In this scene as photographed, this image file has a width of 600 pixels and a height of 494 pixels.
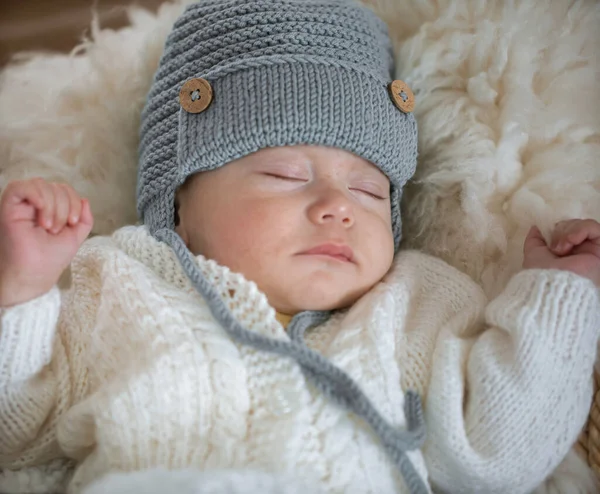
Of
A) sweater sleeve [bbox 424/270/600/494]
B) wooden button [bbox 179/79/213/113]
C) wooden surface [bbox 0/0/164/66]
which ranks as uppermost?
wooden surface [bbox 0/0/164/66]

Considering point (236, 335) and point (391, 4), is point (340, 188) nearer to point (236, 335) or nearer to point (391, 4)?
point (236, 335)

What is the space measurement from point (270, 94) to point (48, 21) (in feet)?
4.28

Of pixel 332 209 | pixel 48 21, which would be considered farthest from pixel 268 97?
pixel 48 21

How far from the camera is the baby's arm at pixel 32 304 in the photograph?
3.24 ft

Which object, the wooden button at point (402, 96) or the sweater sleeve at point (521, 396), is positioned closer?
the sweater sleeve at point (521, 396)

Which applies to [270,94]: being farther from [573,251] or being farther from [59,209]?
[573,251]

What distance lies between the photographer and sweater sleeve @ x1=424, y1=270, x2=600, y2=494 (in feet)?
3.29

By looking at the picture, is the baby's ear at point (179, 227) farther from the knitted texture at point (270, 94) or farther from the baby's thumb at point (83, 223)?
the baby's thumb at point (83, 223)

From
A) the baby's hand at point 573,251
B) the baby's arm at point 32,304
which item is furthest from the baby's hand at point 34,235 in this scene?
the baby's hand at point 573,251

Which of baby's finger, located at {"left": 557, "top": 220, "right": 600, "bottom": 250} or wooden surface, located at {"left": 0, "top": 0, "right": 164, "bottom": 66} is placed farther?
wooden surface, located at {"left": 0, "top": 0, "right": 164, "bottom": 66}

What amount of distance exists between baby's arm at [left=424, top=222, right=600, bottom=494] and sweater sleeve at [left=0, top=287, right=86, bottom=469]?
61cm

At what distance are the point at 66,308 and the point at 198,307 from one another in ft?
0.86

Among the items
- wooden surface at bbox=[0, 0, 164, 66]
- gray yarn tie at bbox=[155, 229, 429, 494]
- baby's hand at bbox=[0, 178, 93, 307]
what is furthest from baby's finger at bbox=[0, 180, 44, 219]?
wooden surface at bbox=[0, 0, 164, 66]

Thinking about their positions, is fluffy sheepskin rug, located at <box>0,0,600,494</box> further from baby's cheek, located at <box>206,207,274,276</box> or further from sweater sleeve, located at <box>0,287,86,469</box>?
baby's cheek, located at <box>206,207,274,276</box>
